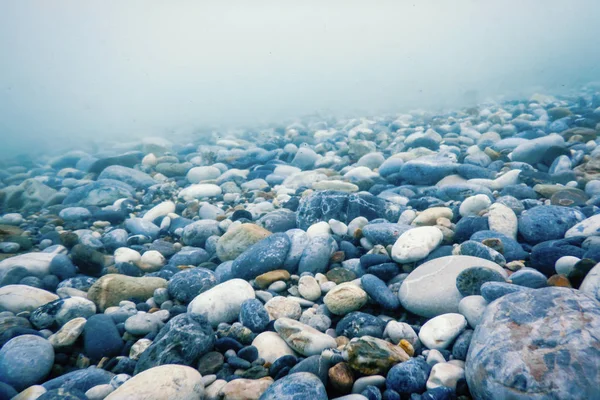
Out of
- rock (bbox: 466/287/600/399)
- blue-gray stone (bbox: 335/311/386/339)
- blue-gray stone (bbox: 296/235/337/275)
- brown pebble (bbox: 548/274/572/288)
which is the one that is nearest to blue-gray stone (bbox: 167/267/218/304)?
blue-gray stone (bbox: 296/235/337/275)

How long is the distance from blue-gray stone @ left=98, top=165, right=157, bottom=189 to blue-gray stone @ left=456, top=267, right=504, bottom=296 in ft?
19.9

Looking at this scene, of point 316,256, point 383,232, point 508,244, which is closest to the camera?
point 508,244


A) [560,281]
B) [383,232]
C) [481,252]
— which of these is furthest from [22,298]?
[560,281]

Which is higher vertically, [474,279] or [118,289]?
[474,279]

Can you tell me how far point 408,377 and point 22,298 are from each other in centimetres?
308

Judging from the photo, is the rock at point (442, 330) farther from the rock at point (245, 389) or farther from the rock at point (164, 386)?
the rock at point (164, 386)

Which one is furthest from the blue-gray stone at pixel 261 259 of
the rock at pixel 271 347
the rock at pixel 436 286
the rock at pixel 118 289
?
the rock at pixel 436 286

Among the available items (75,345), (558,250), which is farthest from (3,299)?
(558,250)

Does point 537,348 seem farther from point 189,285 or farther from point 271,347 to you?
point 189,285

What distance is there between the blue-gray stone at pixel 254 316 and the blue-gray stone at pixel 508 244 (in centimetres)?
192

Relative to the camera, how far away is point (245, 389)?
5.77 ft

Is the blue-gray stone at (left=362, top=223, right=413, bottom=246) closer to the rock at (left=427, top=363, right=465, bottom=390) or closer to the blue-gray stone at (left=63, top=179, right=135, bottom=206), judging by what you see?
the rock at (left=427, top=363, right=465, bottom=390)

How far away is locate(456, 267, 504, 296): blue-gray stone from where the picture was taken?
7.14 feet

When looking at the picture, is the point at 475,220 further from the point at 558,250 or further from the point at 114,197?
the point at 114,197
